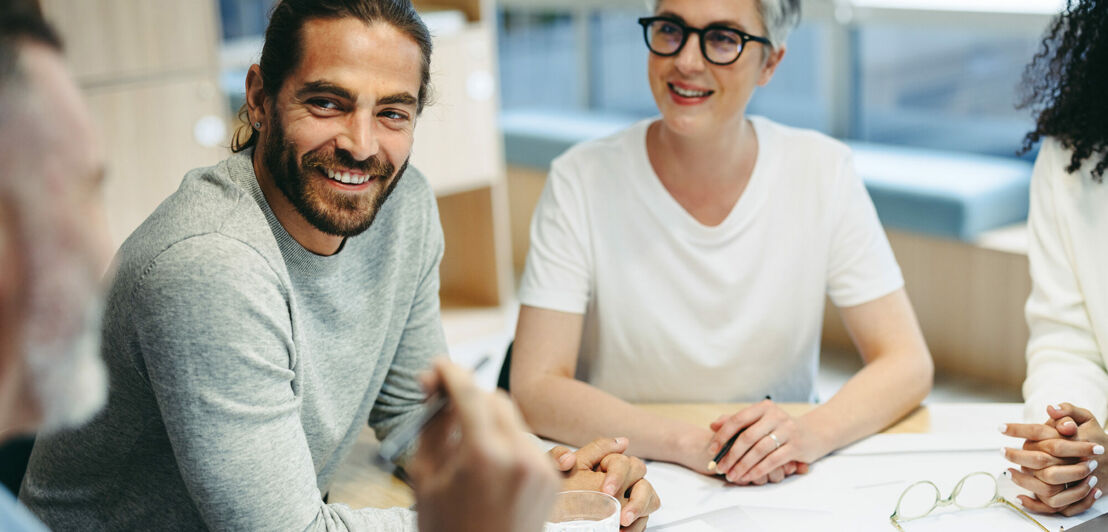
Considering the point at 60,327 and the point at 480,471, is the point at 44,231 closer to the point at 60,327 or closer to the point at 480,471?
the point at 60,327

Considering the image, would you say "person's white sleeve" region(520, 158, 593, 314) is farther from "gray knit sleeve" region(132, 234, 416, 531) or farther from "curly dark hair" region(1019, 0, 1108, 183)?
Result: "curly dark hair" region(1019, 0, 1108, 183)

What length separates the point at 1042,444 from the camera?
4.50ft

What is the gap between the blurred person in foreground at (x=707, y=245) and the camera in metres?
1.81

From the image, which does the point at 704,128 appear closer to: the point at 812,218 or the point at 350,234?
the point at 812,218

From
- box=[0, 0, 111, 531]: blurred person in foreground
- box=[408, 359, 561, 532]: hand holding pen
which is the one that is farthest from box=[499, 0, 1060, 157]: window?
box=[0, 0, 111, 531]: blurred person in foreground

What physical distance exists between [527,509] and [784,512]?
588 millimetres

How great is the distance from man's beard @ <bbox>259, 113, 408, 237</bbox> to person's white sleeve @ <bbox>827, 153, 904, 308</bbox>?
87 cm

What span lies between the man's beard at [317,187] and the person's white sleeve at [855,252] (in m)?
0.87

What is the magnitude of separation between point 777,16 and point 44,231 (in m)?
1.42

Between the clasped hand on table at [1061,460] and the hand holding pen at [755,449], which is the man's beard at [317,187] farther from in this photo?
the clasped hand on table at [1061,460]

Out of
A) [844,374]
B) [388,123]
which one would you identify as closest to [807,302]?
[388,123]

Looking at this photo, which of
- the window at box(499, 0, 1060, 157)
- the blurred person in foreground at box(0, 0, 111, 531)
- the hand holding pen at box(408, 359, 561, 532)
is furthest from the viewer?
the window at box(499, 0, 1060, 157)

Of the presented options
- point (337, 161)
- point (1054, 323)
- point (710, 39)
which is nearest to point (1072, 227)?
point (1054, 323)

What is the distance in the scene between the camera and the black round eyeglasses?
1.80 metres
